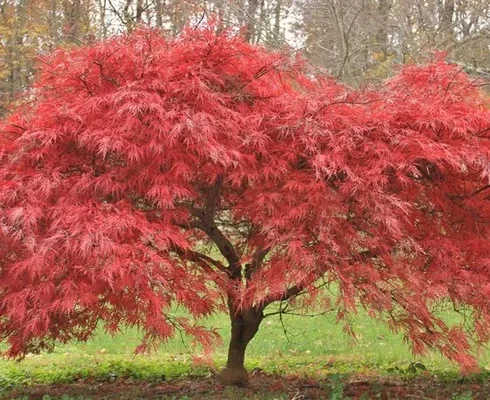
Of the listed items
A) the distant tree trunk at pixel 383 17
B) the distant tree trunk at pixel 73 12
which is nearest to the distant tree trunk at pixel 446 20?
the distant tree trunk at pixel 383 17

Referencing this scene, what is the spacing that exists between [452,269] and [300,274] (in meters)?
1.03

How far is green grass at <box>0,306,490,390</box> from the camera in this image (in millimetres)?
6898

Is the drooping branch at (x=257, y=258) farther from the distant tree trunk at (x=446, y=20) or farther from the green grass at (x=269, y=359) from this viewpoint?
the distant tree trunk at (x=446, y=20)

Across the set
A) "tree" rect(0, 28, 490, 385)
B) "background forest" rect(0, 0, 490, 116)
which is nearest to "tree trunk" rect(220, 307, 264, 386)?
"tree" rect(0, 28, 490, 385)

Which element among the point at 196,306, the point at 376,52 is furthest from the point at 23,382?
the point at 376,52

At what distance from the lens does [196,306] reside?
4004 millimetres

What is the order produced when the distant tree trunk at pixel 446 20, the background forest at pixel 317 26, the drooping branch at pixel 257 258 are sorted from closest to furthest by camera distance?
1. the drooping branch at pixel 257 258
2. the background forest at pixel 317 26
3. the distant tree trunk at pixel 446 20

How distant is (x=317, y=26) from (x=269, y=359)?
8.78 metres

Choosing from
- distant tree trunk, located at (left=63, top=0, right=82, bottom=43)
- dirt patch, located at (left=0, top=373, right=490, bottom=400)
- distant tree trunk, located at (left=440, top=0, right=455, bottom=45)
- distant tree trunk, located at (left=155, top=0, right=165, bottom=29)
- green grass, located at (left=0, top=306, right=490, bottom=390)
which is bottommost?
dirt patch, located at (left=0, top=373, right=490, bottom=400)

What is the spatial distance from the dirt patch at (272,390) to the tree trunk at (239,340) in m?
0.12

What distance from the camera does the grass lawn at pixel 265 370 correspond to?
5828 millimetres

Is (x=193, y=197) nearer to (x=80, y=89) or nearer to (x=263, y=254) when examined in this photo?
(x=263, y=254)

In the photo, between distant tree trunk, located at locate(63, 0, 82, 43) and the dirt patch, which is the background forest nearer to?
distant tree trunk, located at locate(63, 0, 82, 43)

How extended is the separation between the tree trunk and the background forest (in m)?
6.85
